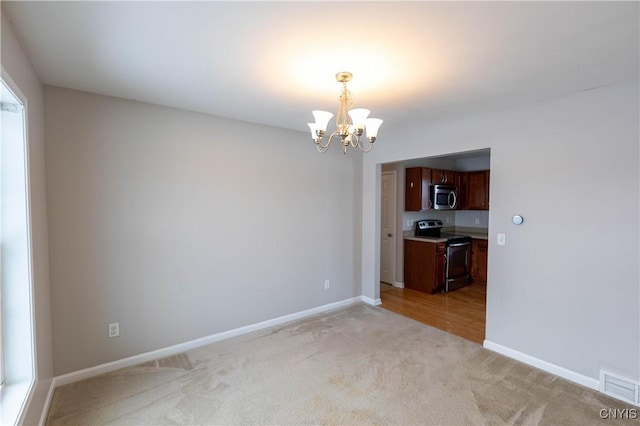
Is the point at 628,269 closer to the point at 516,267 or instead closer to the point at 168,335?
the point at 516,267

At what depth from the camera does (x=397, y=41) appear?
1715 mm

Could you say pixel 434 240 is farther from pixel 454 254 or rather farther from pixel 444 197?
pixel 444 197

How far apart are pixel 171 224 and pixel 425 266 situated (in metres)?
3.84

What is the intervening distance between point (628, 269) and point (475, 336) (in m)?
1.56

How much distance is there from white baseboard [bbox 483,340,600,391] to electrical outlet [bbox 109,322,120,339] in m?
3.50

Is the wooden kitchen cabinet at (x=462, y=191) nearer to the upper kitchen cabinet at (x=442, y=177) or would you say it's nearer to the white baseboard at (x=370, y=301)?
the upper kitchen cabinet at (x=442, y=177)

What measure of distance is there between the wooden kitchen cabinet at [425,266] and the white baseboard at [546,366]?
5.98ft

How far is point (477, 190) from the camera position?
220 inches

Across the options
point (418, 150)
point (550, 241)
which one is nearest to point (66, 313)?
point (418, 150)

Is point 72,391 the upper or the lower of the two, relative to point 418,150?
lower

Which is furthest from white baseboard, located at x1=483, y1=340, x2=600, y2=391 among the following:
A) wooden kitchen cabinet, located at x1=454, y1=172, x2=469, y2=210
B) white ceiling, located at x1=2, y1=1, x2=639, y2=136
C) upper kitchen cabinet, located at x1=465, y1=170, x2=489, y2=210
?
wooden kitchen cabinet, located at x1=454, y1=172, x2=469, y2=210

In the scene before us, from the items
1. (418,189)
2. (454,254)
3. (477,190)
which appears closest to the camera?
(418,189)

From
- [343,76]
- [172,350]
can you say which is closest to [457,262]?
[343,76]

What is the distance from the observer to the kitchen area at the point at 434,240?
490cm
